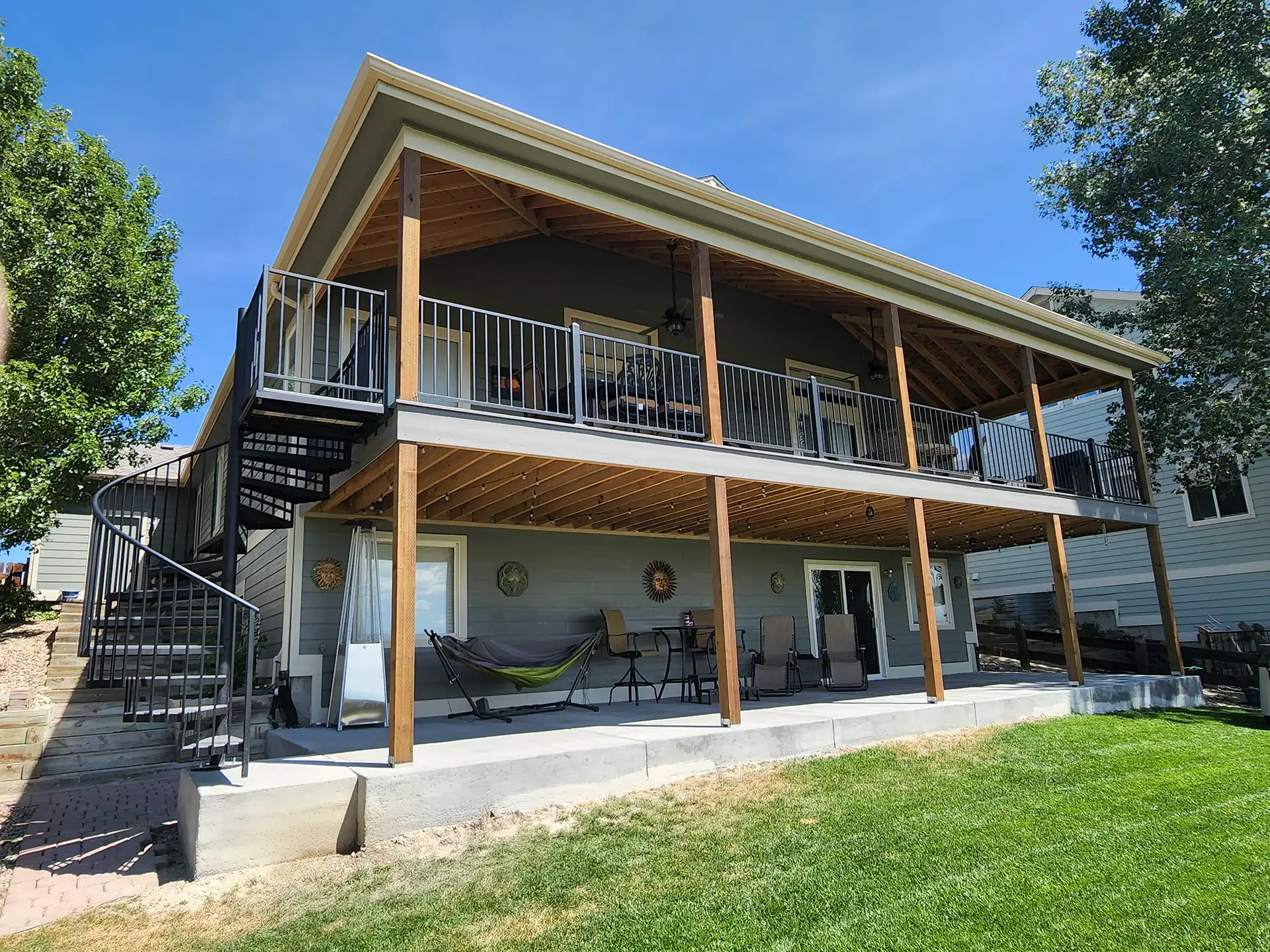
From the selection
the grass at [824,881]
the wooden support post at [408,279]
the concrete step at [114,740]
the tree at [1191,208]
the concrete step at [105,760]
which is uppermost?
the tree at [1191,208]

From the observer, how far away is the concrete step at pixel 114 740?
22.6 ft

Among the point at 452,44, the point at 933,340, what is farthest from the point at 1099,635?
the point at 452,44

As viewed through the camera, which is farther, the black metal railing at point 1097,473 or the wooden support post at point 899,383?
the black metal railing at point 1097,473

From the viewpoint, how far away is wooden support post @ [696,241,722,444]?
7125 mm

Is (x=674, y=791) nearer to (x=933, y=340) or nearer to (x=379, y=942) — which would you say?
(x=379, y=942)

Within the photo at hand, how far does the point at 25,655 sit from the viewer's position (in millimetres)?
9469

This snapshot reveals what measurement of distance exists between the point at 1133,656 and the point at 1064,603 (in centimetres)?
418

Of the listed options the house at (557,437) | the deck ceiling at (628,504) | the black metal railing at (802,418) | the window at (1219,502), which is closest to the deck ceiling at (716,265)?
the house at (557,437)

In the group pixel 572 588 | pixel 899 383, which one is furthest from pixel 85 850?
pixel 899 383

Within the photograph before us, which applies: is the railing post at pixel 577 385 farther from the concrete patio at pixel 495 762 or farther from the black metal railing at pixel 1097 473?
the black metal railing at pixel 1097 473

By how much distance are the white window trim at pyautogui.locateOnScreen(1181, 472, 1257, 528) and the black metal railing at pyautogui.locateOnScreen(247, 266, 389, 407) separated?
1450 centimetres

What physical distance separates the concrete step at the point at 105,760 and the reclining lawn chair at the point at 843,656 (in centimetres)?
684

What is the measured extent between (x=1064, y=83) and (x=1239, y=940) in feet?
58.5

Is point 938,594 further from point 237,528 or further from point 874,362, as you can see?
point 237,528
